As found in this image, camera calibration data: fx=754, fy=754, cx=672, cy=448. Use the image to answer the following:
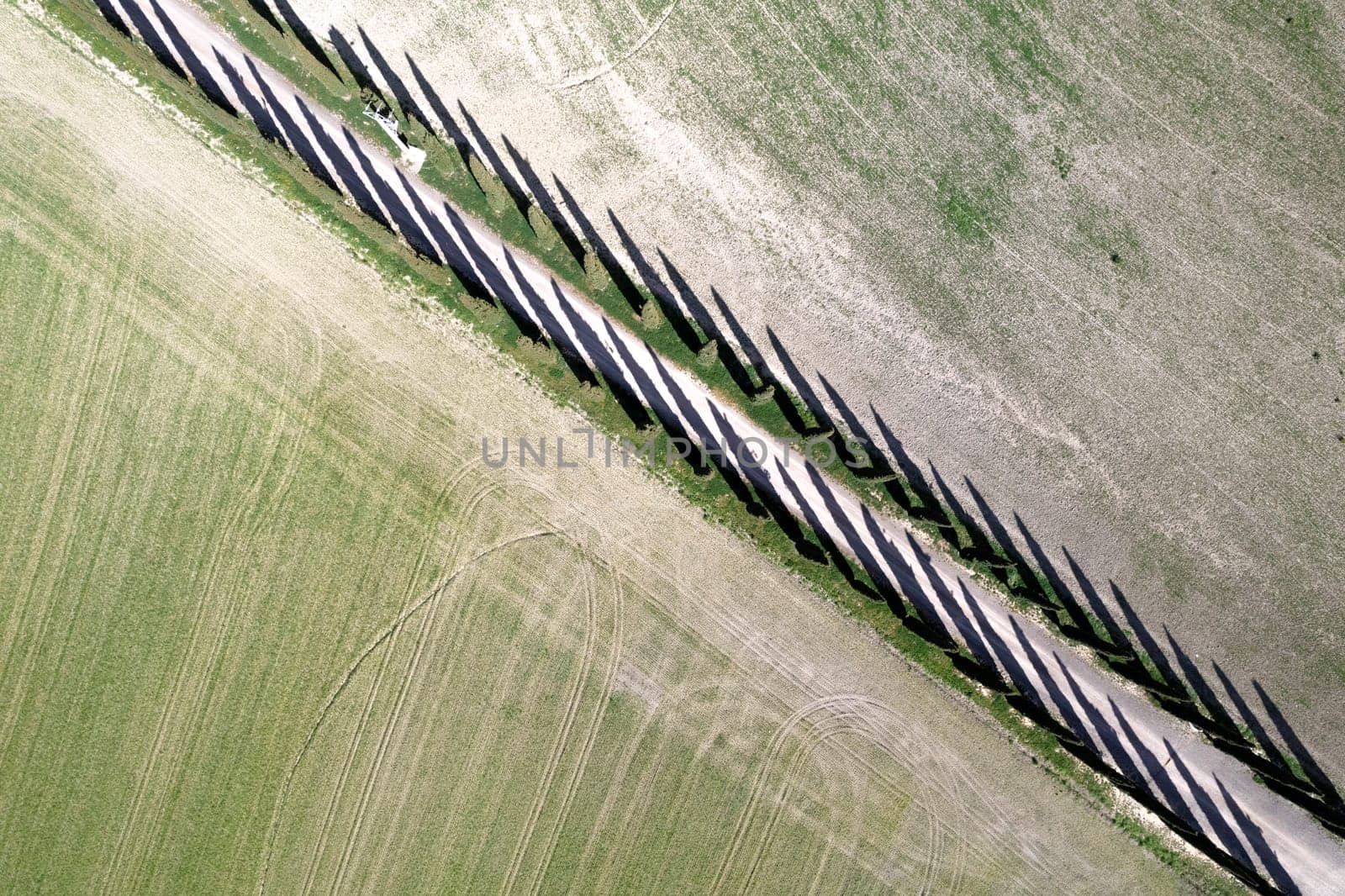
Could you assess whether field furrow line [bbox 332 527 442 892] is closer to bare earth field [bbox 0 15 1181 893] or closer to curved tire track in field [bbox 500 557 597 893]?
bare earth field [bbox 0 15 1181 893]

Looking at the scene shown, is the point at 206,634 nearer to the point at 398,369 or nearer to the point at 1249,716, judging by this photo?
the point at 398,369

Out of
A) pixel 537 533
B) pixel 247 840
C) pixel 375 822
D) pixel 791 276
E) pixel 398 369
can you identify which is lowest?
pixel 247 840

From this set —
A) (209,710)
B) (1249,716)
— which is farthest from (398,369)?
(1249,716)

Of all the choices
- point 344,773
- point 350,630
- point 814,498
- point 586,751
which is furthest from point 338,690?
point 814,498

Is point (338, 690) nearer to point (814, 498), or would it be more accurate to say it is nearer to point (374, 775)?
point (374, 775)

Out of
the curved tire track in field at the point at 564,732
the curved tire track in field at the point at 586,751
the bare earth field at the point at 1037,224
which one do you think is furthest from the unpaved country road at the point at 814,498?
the curved tire track in field at the point at 586,751

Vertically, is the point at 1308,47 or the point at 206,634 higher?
the point at 1308,47
